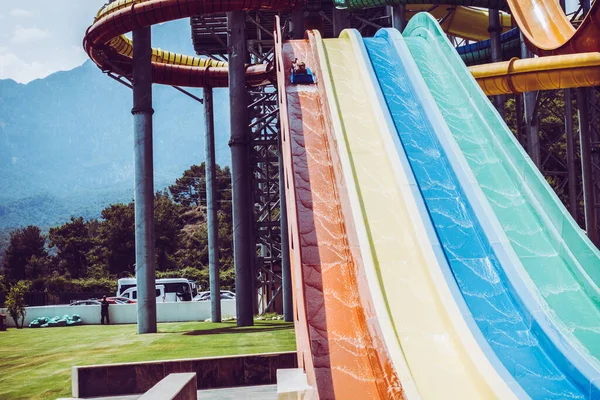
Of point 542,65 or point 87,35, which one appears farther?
point 87,35

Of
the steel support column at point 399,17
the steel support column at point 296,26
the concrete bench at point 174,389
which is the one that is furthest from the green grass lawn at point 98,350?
the steel support column at point 399,17

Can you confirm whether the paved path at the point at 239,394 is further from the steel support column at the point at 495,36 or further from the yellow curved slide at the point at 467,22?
the yellow curved slide at the point at 467,22

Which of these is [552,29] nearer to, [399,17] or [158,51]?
[399,17]

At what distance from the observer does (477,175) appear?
10.1 meters

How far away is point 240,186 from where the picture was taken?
18859 mm

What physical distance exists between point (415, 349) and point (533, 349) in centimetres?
127

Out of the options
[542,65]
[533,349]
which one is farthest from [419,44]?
[533,349]

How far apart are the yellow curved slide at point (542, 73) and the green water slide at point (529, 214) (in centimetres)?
286

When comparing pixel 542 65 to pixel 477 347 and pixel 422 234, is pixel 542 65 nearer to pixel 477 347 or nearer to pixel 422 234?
pixel 422 234

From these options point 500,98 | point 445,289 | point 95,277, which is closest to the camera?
point 445,289

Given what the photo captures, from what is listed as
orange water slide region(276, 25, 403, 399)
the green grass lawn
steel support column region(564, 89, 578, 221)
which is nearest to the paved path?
the green grass lawn

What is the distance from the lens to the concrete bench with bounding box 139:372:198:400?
6.43 metres

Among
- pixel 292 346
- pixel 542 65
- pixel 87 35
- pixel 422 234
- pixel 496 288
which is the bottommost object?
pixel 292 346

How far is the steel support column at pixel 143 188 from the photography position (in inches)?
686
